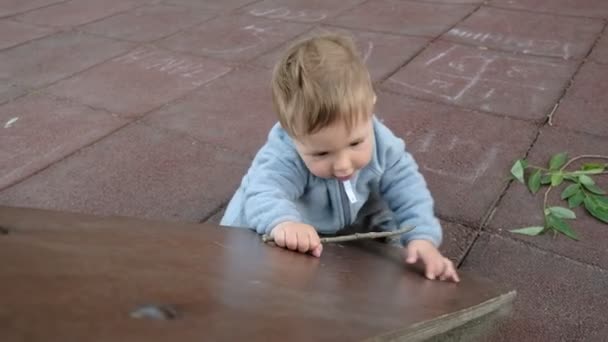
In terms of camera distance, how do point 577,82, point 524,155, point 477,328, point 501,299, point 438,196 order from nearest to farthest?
1. point 477,328
2. point 501,299
3. point 438,196
4. point 524,155
5. point 577,82

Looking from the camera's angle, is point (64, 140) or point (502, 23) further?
point (502, 23)

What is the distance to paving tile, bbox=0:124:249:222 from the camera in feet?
7.54

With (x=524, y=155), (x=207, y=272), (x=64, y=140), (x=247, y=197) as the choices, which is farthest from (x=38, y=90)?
(x=207, y=272)

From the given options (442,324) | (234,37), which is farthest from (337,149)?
(234,37)

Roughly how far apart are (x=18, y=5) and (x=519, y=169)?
15.3ft

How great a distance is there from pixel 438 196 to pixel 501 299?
1.04m

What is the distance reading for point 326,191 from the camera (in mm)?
1608

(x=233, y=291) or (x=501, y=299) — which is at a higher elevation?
(x=233, y=291)

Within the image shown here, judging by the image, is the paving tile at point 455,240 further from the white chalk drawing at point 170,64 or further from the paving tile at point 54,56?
the paving tile at point 54,56

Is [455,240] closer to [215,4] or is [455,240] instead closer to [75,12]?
[215,4]

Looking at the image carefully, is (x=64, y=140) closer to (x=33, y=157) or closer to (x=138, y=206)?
(x=33, y=157)

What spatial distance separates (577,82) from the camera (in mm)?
3270

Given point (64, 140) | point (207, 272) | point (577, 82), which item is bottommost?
point (577, 82)

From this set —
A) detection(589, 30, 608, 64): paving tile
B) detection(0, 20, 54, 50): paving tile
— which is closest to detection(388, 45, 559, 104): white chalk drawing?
detection(589, 30, 608, 64): paving tile
